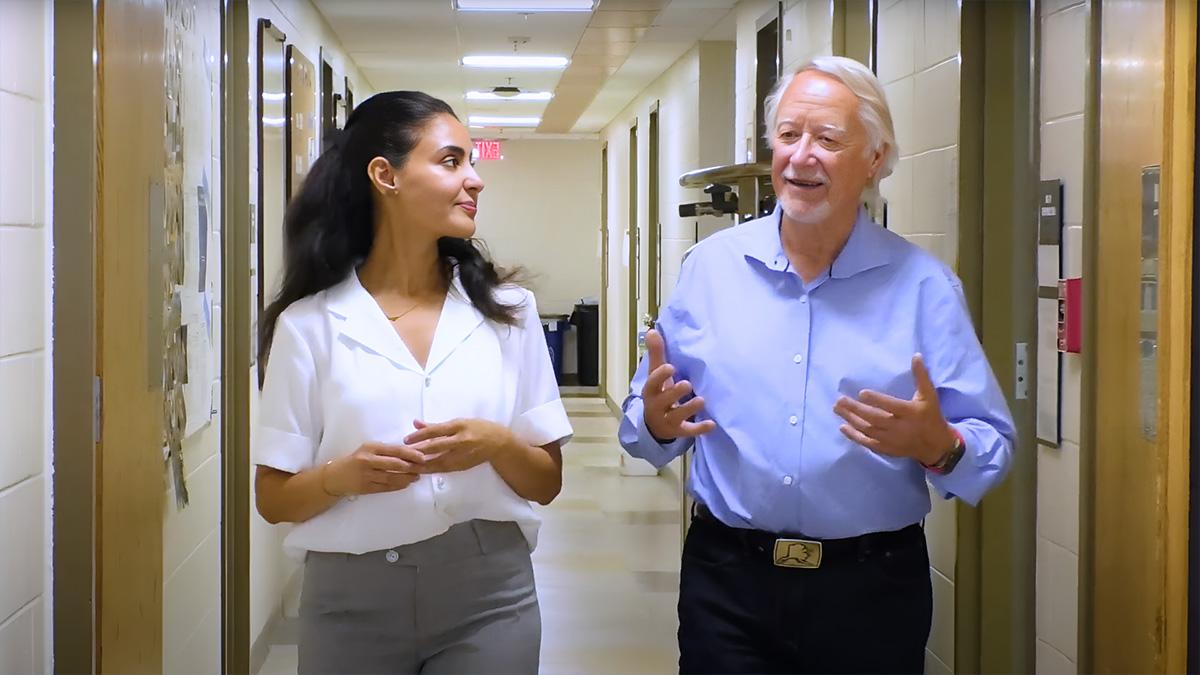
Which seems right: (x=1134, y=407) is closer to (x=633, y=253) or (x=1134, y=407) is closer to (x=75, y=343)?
(x=75, y=343)

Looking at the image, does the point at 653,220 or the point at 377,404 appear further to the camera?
the point at 653,220

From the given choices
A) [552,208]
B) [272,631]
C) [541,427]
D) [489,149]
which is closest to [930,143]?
[541,427]

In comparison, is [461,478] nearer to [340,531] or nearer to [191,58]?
[340,531]

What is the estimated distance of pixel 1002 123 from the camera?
298cm

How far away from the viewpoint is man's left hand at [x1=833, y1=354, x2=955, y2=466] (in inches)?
69.7

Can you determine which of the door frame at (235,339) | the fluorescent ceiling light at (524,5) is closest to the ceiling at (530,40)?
the fluorescent ceiling light at (524,5)

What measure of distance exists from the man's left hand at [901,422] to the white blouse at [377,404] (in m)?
0.42

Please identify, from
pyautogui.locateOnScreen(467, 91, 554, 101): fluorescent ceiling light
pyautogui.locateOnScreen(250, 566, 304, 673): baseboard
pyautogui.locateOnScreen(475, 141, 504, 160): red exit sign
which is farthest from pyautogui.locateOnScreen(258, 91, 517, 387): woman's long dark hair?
pyautogui.locateOnScreen(475, 141, 504, 160): red exit sign

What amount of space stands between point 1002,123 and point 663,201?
18.4ft

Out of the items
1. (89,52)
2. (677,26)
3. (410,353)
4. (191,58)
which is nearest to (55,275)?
(89,52)

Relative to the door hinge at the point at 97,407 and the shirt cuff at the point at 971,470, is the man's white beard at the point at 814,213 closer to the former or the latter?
the shirt cuff at the point at 971,470

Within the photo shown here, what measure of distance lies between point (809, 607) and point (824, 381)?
0.35 meters

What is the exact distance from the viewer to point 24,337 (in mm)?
1957

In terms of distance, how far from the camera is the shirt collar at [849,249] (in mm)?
1984
